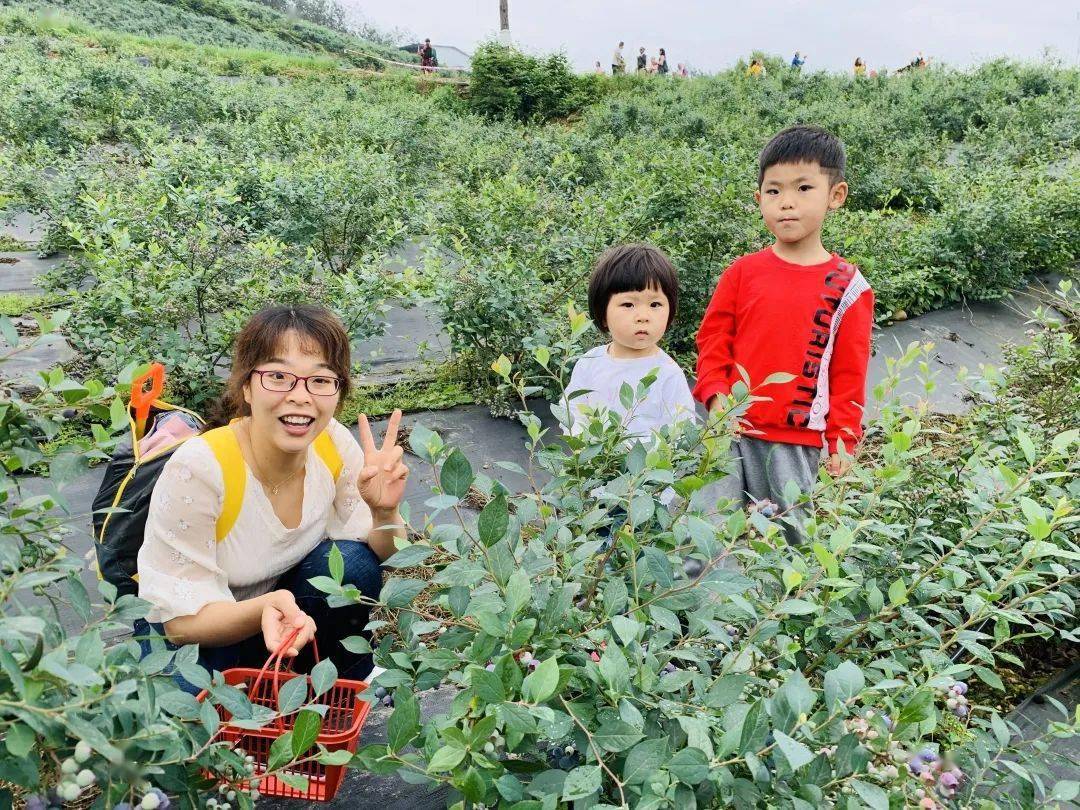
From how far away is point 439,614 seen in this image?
282cm

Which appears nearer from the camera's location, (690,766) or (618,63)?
(690,766)

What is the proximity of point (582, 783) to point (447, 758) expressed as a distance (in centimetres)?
17

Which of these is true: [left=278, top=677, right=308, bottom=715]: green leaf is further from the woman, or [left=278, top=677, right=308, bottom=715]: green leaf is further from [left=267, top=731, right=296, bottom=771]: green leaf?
the woman

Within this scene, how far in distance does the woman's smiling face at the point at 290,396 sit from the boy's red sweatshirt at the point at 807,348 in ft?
4.18

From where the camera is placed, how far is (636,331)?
8.50 ft

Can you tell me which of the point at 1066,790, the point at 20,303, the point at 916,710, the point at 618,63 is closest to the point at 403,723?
the point at 916,710

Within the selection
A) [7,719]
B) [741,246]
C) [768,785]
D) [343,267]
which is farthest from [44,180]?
[768,785]

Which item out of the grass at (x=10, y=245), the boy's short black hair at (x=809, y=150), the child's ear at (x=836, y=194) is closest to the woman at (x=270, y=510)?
the boy's short black hair at (x=809, y=150)

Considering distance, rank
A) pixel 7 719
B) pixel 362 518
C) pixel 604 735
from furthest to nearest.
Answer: pixel 362 518 < pixel 604 735 < pixel 7 719

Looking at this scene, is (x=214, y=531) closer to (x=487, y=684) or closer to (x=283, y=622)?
(x=283, y=622)

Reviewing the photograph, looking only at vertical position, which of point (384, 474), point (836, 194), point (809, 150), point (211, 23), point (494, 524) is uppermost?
point (211, 23)

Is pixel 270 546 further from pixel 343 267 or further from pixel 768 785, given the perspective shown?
pixel 343 267

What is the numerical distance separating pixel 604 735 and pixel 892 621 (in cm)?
94

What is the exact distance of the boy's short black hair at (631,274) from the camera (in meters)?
2.58
